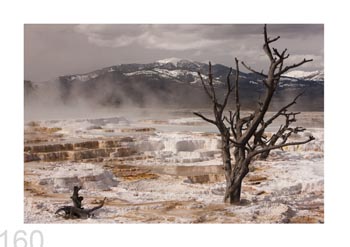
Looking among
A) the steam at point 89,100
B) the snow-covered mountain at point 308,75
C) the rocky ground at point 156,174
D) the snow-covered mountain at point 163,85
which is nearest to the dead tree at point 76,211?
the rocky ground at point 156,174

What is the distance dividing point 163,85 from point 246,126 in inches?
23.7

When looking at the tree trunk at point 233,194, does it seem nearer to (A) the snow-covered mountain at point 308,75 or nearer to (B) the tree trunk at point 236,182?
(B) the tree trunk at point 236,182

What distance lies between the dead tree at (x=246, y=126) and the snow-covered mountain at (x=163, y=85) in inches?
1.8

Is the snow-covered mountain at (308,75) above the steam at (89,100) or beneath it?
above

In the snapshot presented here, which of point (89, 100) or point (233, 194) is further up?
point (89, 100)

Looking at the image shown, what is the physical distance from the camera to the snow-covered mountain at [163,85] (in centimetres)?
393

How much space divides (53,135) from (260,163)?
135 centimetres

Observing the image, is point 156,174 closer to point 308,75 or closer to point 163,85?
point 163,85

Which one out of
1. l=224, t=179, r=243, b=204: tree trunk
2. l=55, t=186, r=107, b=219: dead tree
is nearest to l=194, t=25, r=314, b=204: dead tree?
l=224, t=179, r=243, b=204: tree trunk

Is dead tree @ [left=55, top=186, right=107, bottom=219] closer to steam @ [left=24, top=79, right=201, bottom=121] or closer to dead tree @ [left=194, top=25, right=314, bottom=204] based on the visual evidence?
steam @ [left=24, top=79, right=201, bottom=121]

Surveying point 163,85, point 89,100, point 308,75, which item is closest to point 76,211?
point 89,100

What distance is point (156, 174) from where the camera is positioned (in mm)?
3986
